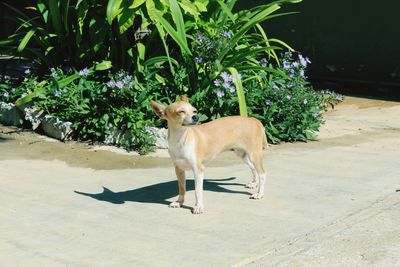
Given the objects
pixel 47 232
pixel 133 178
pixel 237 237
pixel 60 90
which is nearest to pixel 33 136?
pixel 60 90

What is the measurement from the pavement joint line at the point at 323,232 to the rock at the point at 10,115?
5018mm

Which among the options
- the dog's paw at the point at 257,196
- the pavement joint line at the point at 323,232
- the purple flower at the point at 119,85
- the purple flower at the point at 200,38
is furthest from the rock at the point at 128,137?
the pavement joint line at the point at 323,232

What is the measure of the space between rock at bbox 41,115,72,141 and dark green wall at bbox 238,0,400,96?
6.50 metres

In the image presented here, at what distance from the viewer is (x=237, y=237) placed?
5547 millimetres

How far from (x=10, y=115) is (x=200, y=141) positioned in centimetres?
428

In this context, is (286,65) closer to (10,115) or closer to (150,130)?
(150,130)

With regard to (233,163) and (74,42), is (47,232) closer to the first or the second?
(233,163)

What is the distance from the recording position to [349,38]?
44.4 ft

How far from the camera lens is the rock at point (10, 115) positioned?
959 cm

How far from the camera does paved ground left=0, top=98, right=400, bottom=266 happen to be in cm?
518

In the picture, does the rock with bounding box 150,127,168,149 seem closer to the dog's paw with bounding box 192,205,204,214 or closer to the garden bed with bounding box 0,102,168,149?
the garden bed with bounding box 0,102,168,149

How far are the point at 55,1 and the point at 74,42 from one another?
0.66 metres

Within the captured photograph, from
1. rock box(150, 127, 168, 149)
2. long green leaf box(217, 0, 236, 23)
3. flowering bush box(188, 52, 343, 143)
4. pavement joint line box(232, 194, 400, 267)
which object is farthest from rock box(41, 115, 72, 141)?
pavement joint line box(232, 194, 400, 267)

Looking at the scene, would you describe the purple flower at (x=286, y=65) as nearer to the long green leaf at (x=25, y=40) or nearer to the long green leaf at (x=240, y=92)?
the long green leaf at (x=240, y=92)
